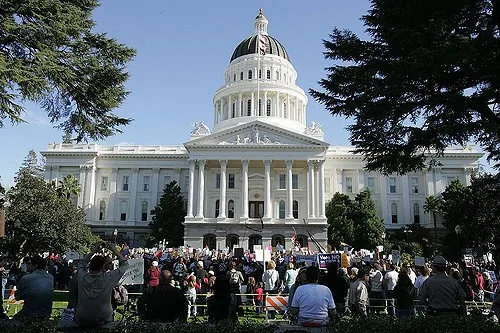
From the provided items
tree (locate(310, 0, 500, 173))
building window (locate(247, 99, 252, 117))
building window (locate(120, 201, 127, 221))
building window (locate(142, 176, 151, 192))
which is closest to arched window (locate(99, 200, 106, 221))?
building window (locate(120, 201, 127, 221))

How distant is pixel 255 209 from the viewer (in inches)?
2384

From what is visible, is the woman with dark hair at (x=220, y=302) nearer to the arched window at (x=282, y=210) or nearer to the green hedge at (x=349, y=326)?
the green hedge at (x=349, y=326)

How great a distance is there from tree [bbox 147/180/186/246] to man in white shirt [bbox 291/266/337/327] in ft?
172

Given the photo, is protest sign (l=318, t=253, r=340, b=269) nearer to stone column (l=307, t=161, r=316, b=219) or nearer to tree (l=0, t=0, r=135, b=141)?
tree (l=0, t=0, r=135, b=141)

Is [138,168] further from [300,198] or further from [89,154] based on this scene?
[300,198]

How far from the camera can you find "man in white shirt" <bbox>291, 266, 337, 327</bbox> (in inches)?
253

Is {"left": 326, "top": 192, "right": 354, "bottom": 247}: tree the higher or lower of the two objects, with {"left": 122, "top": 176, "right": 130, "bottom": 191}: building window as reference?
lower

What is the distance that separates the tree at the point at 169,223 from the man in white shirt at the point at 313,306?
5254 cm

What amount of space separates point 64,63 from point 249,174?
48.3 m

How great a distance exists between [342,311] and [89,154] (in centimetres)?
6181

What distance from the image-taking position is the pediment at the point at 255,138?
189ft

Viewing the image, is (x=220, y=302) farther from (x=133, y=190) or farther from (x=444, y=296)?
(x=133, y=190)

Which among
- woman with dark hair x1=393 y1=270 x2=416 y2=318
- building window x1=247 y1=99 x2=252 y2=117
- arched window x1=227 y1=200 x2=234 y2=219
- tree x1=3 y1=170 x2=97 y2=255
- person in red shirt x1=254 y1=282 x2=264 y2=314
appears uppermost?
building window x1=247 y1=99 x2=252 y2=117

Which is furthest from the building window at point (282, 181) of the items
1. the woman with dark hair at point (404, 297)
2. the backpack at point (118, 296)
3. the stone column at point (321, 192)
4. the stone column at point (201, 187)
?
the backpack at point (118, 296)
